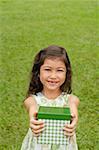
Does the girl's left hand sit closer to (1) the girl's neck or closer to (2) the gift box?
(2) the gift box

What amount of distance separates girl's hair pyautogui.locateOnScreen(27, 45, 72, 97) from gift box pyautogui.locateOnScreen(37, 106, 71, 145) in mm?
452

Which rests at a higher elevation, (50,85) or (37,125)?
(50,85)

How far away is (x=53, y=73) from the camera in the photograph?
8.66 ft

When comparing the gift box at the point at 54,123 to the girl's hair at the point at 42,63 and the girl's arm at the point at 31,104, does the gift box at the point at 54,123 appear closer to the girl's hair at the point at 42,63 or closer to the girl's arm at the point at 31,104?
the girl's arm at the point at 31,104

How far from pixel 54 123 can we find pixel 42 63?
51 cm

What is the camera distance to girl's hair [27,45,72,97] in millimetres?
2730

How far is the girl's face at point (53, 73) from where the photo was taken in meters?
2.65

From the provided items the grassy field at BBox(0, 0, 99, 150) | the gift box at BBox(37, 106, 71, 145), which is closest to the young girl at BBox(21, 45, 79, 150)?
the gift box at BBox(37, 106, 71, 145)

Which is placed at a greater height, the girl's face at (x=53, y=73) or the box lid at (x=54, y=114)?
the girl's face at (x=53, y=73)

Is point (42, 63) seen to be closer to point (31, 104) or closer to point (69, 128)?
point (31, 104)

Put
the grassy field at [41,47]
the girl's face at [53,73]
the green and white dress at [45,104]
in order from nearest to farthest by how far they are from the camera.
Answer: the girl's face at [53,73], the green and white dress at [45,104], the grassy field at [41,47]

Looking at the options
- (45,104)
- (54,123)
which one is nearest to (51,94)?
(45,104)

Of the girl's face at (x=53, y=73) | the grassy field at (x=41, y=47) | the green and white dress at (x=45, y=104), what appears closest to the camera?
the girl's face at (x=53, y=73)

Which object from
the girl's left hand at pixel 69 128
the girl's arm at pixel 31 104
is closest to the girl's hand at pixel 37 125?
the girl's left hand at pixel 69 128
